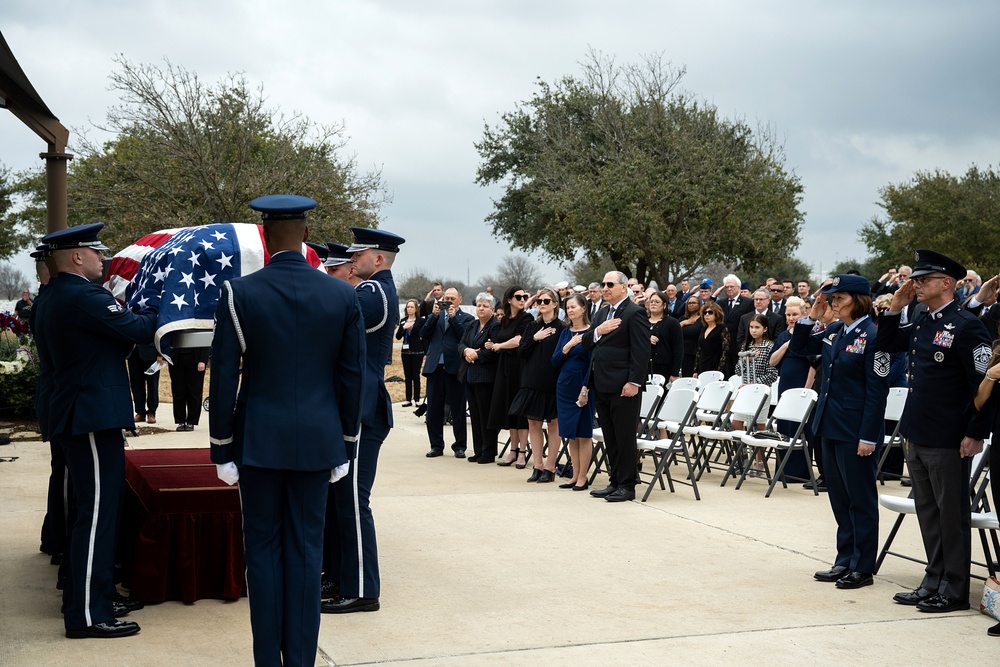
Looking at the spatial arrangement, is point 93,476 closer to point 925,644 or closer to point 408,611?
point 408,611

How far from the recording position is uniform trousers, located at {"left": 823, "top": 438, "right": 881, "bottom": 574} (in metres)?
6.16

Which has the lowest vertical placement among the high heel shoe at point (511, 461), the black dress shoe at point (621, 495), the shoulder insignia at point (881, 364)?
the black dress shoe at point (621, 495)

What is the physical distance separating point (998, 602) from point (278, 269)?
4.12 meters

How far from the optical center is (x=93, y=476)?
16.5ft

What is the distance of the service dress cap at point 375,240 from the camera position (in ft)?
18.5

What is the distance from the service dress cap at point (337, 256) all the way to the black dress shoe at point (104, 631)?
7.46 ft

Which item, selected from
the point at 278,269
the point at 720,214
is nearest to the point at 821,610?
the point at 278,269

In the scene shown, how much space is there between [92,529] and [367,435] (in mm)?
1494

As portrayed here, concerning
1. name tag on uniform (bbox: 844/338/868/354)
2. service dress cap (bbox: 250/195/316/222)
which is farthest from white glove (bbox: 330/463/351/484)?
name tag on uniform (bbox: 844/338/868/354)

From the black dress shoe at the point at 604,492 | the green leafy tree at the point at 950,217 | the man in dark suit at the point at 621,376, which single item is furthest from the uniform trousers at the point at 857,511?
the green leafy tree at the point at 950,217

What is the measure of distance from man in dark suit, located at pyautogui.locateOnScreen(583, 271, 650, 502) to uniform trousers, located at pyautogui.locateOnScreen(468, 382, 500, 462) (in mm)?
2566

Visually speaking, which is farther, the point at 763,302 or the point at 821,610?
the point at 763,302

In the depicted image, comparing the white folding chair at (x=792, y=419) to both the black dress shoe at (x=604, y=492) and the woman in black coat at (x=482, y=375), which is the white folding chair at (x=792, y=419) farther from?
the woman in black coat at (x=482, y=375)

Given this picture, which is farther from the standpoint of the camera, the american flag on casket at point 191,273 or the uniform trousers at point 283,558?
the american flag on casket at point 191,273
